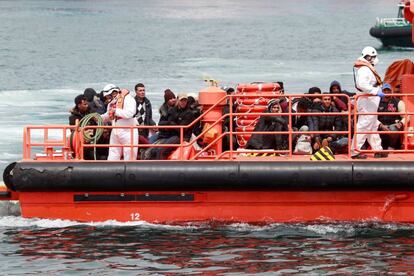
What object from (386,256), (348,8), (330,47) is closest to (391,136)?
(386,256)

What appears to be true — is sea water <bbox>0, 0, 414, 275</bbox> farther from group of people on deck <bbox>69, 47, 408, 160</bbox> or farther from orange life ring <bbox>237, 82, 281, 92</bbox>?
group of people on deck <bbox>69, 47, 408, 160</bbox>

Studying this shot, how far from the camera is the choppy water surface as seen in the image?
12016 millimetres

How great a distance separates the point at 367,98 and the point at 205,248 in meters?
2.72

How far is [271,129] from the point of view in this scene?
44.9 ft

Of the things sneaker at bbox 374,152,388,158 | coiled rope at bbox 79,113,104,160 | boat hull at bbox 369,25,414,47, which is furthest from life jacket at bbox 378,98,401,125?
boat hull at bbox 369,25,414,47

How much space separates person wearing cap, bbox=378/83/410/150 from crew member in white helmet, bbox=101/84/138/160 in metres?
3.03

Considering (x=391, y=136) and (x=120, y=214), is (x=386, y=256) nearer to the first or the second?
(x=391, y=136)

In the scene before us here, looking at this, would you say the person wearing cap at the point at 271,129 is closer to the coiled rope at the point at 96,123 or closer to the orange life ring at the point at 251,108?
the orange life ring at the point at 251,108

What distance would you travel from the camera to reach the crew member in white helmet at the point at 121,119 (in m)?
13.6

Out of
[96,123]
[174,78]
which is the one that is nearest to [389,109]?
[96,123]

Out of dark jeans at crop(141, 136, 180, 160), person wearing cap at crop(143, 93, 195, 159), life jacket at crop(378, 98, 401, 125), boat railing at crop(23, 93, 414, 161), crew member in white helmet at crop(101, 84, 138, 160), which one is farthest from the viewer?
life jacket at crop(378, 98, 401, 125)

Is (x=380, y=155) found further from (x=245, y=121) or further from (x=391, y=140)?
(x=245, y=121)

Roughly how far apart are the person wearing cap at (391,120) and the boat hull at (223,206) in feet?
3.45

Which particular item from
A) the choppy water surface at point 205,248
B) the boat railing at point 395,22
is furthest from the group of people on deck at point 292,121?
the boat railing at point 395,22
